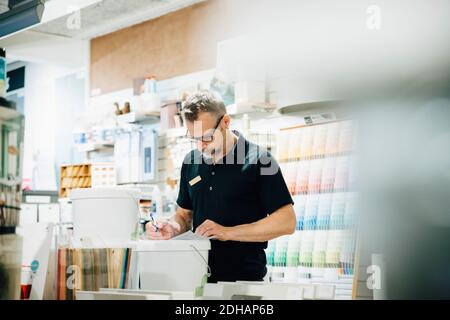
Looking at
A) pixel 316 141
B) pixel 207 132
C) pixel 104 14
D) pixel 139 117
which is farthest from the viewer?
pixel 104 14

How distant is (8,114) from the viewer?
4.87 ft

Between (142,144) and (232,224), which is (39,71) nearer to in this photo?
(142,144)

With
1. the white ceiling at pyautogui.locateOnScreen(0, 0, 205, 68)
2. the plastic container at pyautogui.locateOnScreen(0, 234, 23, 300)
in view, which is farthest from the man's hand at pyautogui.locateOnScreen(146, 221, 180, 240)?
the white ceiling at pyautogui.locateOnScreen(0, 0, 205, 68)

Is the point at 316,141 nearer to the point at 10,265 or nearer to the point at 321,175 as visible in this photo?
the point at 321,175

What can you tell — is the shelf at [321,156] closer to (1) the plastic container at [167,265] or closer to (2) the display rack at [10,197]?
(1) the plastic container at [167,265]

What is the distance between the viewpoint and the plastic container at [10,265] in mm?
1474

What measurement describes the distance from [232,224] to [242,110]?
2.55m

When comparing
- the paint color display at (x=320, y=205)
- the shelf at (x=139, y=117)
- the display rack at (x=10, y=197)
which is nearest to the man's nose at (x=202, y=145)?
the display rack at (x=10, y=197)

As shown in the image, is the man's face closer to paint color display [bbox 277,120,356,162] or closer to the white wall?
paint color display [bbox 277,120,356,162]

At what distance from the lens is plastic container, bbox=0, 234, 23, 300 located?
4.83 feet

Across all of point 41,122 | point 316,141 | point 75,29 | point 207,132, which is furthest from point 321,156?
point 41,122

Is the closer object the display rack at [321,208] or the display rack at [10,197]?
the display rack at [10,197]

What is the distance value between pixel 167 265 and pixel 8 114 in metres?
0.89
